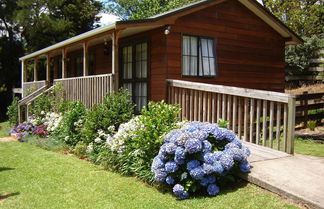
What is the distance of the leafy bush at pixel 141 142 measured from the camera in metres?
5.52

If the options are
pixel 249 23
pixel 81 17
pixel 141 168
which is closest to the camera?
pixel 141 168

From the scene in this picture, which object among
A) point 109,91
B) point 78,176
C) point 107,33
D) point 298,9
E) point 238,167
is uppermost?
point 298,9

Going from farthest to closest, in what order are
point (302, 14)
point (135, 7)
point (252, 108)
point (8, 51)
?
point (135, 7) < point (8, 51) < point (302, 14) < point (252, 108)

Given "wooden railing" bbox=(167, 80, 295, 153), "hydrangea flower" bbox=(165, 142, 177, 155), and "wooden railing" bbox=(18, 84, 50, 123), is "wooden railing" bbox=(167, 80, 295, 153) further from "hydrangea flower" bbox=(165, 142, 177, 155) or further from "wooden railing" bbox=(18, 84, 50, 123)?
"wooden railing" bbox=(18, 84, 50, 123)

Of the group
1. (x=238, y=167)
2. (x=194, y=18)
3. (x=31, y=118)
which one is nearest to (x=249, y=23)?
(x=194, y=18)

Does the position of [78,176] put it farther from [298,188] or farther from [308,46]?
[308,46]

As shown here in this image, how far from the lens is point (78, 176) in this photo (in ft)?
19.4

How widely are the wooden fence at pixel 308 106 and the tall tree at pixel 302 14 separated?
10.4 meters

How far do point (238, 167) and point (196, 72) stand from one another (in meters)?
4.92

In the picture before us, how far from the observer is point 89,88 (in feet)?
34.0

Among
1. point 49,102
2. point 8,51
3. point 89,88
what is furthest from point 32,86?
point 8,51

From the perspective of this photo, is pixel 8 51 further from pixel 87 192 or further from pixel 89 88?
pixel 87 192

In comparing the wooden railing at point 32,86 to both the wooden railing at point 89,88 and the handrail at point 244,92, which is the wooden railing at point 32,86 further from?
the handrail at point 244,92

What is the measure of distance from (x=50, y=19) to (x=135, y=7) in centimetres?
1309
